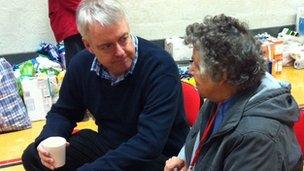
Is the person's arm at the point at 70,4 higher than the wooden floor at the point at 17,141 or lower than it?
higher

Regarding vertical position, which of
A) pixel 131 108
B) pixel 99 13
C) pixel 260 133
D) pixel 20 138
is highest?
pixel 99 13

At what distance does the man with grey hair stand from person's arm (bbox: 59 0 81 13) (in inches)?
38.2

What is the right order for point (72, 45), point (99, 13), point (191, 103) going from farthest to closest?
point (72, 45) → point (191, 103) → point (99, 13)

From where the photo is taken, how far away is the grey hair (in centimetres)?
154

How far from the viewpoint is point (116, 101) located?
171cm

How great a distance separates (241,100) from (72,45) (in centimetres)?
177

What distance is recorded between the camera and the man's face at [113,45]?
5.08 feet

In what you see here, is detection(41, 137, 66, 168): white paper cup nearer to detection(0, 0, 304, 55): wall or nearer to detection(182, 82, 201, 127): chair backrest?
detection(182, 82, 201, 127): chair backrest

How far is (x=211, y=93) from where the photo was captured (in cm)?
129

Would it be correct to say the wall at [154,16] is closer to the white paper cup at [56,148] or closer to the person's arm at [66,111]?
the person's arm at [66,111]

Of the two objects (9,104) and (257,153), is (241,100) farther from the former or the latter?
(9,104)

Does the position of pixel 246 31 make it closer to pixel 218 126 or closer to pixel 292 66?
pixel 218 126

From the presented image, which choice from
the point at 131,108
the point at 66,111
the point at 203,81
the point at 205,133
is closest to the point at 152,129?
the point at 131,108

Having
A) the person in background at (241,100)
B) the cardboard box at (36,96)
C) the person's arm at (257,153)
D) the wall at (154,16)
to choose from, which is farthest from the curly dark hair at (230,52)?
the wall at (154,16)
